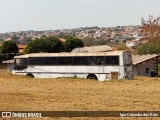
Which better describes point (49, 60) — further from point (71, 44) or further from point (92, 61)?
point (71, 44)

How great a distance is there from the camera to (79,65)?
34.2m

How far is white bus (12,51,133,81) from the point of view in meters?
31.7

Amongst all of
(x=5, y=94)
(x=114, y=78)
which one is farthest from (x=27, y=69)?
(x=5, y=94)

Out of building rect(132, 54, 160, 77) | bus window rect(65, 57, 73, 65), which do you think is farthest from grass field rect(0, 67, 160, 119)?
building rect(132, 54, 160, 77)

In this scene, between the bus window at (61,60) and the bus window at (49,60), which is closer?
the bus window at (61,60)

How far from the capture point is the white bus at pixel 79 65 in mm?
31672

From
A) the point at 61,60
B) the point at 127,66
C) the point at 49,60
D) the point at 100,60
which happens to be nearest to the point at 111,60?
the point at 100,60

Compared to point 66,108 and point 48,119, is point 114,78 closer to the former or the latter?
point 66,108

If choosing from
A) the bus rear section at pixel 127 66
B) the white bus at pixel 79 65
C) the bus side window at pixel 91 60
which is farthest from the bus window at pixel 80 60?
the bus rear section at pixel 127 66

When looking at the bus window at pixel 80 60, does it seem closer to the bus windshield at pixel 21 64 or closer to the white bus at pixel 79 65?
the white bus at pixel 79 65

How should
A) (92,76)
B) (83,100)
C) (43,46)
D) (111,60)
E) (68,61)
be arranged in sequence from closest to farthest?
(83,100) → (111,60) → (92,76) → (68,61) → (43,46)

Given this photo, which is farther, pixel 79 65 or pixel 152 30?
pixel 152 30

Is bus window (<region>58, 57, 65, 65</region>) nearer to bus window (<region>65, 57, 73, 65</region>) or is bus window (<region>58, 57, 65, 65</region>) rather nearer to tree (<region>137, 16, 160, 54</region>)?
bus window (<region>65, 57, 73, 65</region>)

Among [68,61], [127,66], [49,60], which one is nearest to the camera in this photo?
[127,66]
